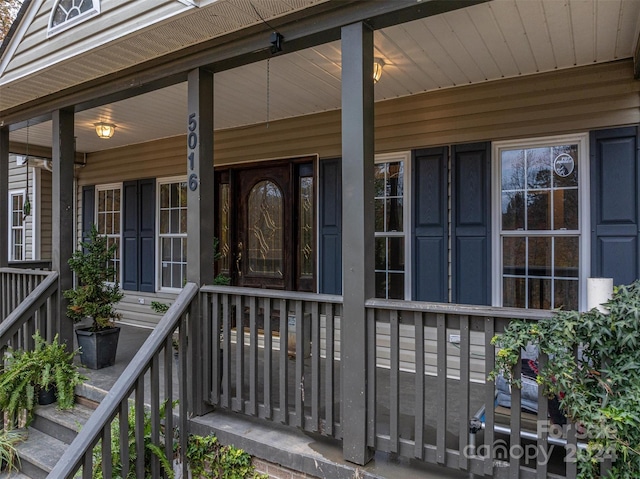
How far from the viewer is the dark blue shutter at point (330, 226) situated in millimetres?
4348

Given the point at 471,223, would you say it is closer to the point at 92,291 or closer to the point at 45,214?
the point at 92,291

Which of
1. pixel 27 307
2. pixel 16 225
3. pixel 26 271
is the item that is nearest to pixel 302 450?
pixel 27 307

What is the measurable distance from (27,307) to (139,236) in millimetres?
2769

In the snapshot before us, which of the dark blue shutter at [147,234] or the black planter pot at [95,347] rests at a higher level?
the dark blue shutter at [147,234]

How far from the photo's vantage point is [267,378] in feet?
8.14

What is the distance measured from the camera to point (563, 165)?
3.33 m

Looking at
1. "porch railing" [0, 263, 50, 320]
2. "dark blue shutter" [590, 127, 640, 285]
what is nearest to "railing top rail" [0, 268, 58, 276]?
"porch railing" [0, 263, 50, 320]

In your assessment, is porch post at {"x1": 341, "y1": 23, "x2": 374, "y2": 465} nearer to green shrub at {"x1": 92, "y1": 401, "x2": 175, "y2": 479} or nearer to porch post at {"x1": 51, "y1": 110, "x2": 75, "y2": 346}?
green shrub at {"x1": 92, "y1": 401, "x2": 175, "y2": 479}

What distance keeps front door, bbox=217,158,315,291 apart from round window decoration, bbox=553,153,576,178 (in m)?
2.32

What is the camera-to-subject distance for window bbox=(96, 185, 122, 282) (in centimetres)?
662

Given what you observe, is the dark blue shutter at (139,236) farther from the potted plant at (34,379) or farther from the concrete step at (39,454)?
the concrete step at (39,454)

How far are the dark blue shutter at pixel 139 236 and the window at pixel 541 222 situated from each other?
470cm

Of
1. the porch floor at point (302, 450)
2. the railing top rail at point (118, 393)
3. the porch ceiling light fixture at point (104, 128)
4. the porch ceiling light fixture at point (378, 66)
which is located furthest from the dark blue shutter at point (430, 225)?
the porch ceiling light fixture at point (104, 128)

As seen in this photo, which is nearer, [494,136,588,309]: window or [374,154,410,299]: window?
[494,136,588,309]: window
